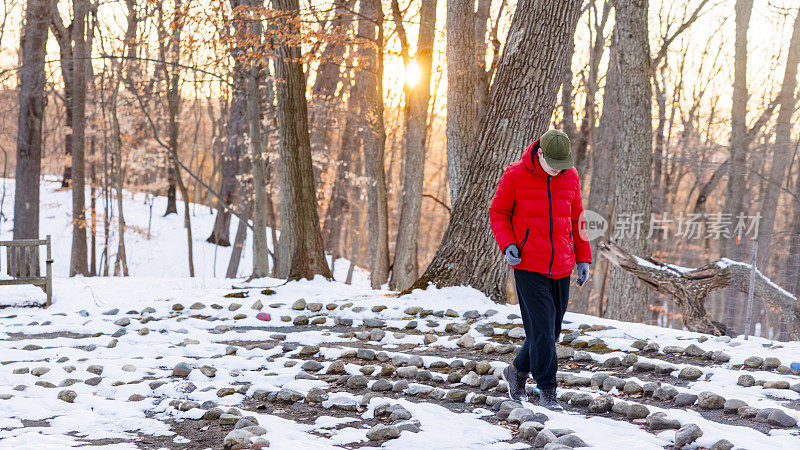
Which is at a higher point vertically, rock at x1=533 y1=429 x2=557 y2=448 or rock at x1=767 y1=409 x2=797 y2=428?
rock at x1=767 y1=409 x2=797 y2=428

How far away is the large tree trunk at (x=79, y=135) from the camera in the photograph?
15.4m

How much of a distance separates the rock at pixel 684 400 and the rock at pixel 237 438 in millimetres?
2820

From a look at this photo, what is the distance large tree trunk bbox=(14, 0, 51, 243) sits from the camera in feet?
46.0

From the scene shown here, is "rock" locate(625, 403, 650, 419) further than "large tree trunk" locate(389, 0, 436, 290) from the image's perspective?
No

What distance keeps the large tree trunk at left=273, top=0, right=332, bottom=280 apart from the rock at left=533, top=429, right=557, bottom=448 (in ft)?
20.0

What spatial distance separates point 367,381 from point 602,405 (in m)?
1.70

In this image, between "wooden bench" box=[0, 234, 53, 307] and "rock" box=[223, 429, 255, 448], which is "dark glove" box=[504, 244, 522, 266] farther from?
"wooden bench" box=[0, 234, 53, 307]

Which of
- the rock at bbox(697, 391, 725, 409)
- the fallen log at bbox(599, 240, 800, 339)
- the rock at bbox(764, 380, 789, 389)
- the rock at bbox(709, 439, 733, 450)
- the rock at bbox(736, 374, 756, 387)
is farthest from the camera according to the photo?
the fallen log at bbox(599, 240, 800, 339)

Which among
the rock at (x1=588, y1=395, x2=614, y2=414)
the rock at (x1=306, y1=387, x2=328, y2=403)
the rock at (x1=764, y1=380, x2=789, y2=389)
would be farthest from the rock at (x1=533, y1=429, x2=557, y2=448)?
the rock at (x1=764, y1=380, x2=789, y2=389)

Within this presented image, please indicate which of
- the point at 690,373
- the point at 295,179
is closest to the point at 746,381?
the point at 690,373

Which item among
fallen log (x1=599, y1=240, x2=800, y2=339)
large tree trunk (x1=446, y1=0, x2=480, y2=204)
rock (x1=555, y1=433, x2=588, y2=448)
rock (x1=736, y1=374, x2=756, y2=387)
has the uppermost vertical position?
large tree trunk (x1=446, y1=0, x2=480, y2=204)

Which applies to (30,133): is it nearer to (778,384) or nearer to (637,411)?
(637,411)

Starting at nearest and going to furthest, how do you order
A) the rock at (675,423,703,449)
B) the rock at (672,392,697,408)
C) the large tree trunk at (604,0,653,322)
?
the rock at (675,423,703,449)
the rock at (672,392,697,408)
the large tree trunk at (604,0,653,322)

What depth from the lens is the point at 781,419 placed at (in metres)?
3.80
